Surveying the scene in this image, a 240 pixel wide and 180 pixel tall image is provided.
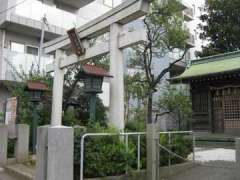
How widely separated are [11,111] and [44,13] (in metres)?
9.01

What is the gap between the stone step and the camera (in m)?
8.45

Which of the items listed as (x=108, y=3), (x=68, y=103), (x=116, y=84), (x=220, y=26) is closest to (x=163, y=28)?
(x=68, y=103)

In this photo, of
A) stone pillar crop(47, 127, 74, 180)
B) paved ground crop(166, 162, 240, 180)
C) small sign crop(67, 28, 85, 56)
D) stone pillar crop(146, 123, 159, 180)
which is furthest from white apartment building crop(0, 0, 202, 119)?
stone pillar crop(47, 127, 74, 180)

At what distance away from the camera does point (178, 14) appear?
1553cm

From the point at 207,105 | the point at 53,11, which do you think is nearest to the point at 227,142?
the point at 207,105

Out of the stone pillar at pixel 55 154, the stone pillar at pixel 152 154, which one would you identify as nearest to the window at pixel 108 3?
the stone pillar at pixel 152 154

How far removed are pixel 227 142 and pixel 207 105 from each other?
3.76m

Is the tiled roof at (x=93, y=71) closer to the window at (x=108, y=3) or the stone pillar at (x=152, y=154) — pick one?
the stone pillar at (x=152, y=154)

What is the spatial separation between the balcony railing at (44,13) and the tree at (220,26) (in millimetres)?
13248

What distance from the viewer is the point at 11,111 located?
12078mm

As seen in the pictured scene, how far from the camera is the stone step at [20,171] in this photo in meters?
8.45

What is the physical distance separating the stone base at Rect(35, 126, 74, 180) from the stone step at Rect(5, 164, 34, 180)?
2236 millimetres

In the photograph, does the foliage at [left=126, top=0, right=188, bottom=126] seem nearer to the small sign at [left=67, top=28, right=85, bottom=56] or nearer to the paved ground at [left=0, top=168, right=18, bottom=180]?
the small sign at [left=67, top=28, right=85, bottom=56]

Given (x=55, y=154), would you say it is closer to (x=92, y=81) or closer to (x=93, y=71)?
(x=92, y=81)
